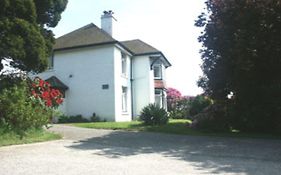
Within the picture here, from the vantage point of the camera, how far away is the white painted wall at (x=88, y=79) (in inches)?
1149

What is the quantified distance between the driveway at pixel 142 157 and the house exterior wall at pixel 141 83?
1836 centimetres

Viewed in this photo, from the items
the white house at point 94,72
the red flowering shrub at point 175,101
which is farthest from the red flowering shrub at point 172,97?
the white house at point 94,72

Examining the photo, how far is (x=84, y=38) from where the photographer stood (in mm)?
31109

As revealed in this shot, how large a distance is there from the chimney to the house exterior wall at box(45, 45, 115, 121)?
3408 millimetres

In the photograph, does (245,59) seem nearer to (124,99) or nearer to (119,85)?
(119,85)

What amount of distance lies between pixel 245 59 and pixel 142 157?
7.17 meters

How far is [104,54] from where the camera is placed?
2945 centimetres

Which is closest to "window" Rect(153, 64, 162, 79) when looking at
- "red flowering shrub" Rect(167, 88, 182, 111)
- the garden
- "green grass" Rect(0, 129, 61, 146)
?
"red flowering shrub" Rect(167, 88, 182, 111)

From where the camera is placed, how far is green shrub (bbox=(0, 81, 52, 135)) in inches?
558

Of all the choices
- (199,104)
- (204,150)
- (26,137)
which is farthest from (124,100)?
(204,150)

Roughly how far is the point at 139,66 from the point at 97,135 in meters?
18.2

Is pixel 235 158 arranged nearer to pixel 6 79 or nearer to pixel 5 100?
pixel 5 100

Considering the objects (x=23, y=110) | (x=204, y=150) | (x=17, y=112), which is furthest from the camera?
(x=23, y=110)

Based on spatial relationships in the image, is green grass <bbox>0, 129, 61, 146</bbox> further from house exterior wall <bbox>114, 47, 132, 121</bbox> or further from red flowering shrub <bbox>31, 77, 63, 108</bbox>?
house exterior wall <bbox>114, 47, 132, 121</bbox>
